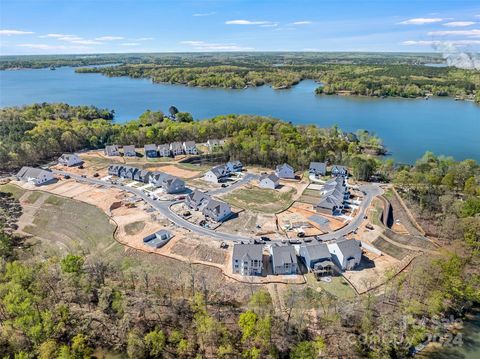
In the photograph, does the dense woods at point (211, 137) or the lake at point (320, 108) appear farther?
the lake at point (320, 108)

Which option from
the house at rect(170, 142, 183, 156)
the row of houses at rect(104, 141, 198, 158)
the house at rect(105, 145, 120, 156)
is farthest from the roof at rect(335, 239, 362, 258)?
the house at rect(105, 145, 120, 156)

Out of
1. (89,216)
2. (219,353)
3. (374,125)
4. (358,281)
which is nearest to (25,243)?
(89,216)

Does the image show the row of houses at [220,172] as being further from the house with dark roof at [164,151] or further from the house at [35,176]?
the house at [35,176]

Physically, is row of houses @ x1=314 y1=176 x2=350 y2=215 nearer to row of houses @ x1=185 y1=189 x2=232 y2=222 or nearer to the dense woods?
the dense woods

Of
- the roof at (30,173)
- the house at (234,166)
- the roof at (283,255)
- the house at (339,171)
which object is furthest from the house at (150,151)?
the roof at (283,255)

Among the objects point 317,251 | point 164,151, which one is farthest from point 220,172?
point 317,251

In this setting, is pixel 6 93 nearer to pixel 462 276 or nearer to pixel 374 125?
pixel 374 125

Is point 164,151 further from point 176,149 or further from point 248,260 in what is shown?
point 248,260
